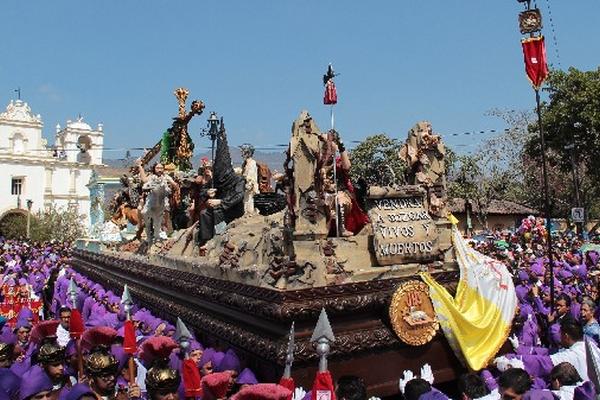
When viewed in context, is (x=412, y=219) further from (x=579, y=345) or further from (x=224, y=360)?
(x=224, y=360)

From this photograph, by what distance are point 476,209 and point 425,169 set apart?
38.9 m

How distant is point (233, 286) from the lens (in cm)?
680

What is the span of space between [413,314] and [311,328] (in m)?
1.41

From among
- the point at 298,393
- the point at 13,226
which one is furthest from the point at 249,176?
the point at 13,226

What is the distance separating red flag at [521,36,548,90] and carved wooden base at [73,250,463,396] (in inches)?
182

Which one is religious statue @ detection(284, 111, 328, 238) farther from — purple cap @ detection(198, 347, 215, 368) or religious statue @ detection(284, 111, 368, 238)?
purple cap @ detection(198, 347, 215, 368)

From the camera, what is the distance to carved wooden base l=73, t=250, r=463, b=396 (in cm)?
569

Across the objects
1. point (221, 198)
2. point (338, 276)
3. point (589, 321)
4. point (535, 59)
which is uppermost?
point (535, 59)

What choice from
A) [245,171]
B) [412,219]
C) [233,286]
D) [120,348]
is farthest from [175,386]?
[245,171]

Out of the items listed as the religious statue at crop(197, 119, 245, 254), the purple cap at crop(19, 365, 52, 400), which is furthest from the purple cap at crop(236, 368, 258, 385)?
the religious statue at crop(197, 119, 245, 254)

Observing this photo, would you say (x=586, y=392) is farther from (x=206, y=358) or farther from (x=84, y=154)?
(x=84, y=154)

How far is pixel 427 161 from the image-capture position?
823 cm

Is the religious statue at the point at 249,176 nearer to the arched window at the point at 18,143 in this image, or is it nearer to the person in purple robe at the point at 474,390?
the person in purple robe at the point at 474,390

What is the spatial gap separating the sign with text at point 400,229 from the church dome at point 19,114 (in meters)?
71.0
